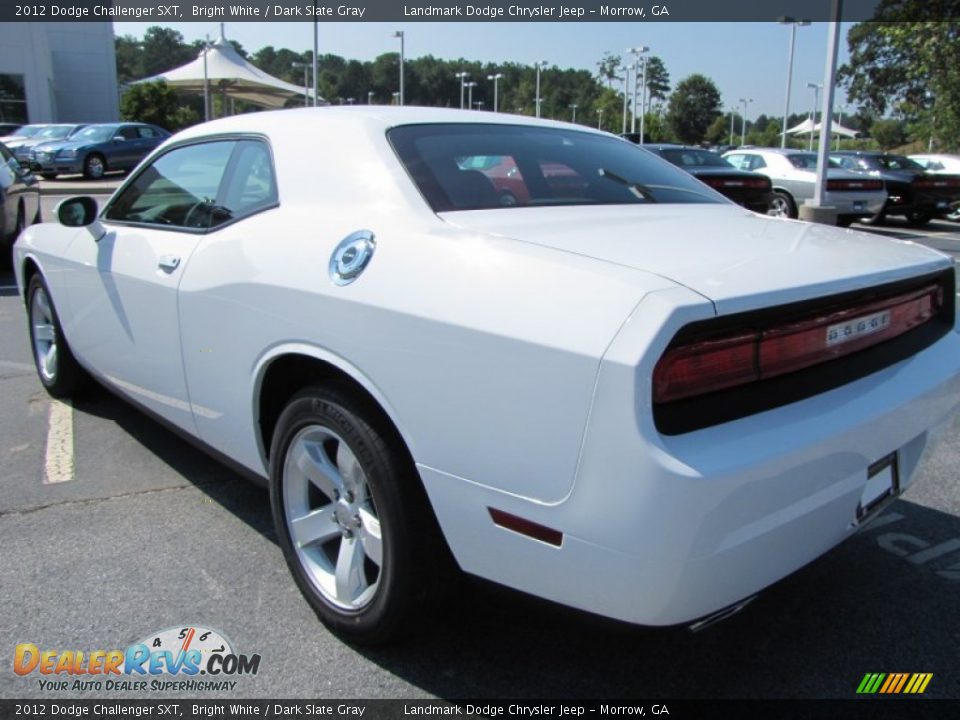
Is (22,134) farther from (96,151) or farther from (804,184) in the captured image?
(804,184)

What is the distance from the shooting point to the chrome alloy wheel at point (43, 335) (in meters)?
4.41

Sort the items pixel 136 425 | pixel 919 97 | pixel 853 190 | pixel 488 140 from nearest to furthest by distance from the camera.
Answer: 1. pixel 488 140
2. pixel 136 425
3. pixel 853 190
4. pixel 919 97

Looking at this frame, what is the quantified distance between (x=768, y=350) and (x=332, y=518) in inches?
53.1

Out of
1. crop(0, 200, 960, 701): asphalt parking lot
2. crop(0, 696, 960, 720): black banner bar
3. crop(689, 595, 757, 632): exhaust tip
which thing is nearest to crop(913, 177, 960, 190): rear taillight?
crop(0, 200, 960, 701): asphalt parking lot

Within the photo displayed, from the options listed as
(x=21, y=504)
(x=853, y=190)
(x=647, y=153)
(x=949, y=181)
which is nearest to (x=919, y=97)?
(x=949, y=181)

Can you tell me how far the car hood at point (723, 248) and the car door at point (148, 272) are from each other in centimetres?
126

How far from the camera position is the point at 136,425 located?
14.1 ft

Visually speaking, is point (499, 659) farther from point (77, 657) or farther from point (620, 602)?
point (77, 657)

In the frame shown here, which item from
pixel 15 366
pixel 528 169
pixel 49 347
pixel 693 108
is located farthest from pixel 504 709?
pixel 693 108

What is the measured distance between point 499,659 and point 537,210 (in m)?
1.35

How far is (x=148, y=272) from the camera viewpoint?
308cm

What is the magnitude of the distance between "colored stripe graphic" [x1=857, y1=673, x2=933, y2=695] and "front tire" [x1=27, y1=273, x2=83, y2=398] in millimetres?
3905

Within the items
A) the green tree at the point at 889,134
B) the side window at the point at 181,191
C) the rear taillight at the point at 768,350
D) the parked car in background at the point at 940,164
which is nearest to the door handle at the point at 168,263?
the side window at the point at 181,191

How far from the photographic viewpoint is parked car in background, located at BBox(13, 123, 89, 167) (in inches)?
878
